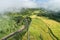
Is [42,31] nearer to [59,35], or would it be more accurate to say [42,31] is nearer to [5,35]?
[59,35]

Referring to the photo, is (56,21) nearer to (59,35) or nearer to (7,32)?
(59,35)

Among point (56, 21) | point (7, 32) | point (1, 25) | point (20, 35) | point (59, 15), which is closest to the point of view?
point (20, 35)

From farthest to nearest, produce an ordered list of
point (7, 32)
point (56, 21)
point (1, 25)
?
point (56, 21), point (1, 25), point (7, 32)

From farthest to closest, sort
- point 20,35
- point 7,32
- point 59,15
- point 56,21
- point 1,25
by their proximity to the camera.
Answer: point 59,15 → point 56,21 → point 1,25 → point 7,32 → point 20,35

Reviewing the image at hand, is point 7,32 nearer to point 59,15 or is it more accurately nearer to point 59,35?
point 59,35

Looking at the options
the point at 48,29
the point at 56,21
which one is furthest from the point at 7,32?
the point at 56,21

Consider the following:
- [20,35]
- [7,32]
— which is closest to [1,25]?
[7,32]

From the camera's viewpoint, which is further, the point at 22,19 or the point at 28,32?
the point at 22,19

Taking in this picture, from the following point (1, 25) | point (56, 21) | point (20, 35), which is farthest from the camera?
point (56, 21)

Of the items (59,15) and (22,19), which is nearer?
(22,19)
